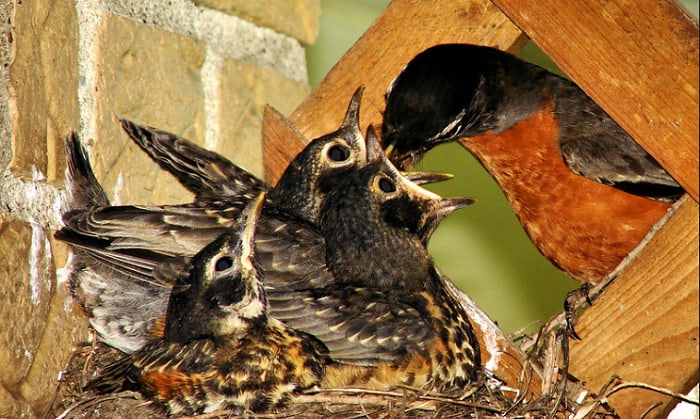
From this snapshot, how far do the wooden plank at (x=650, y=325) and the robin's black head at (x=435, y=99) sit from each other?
91cm

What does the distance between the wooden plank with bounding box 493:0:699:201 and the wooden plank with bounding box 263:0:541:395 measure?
2.58ft

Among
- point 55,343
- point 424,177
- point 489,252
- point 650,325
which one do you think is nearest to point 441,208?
point 424,177

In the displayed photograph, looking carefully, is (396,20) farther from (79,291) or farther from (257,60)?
(79,291)

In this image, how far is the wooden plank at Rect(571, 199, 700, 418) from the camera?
1.98 meters

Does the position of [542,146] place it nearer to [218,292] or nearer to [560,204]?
[560,204]

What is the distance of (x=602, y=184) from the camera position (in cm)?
286

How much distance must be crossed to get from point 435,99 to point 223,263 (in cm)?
96

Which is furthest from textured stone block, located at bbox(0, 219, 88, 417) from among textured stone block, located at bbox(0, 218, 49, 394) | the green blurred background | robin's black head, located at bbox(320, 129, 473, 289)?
the green blurred background

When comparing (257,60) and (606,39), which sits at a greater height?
(606,39)

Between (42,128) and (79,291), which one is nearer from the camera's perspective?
(42,128)

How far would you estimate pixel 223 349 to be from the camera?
7.80ft

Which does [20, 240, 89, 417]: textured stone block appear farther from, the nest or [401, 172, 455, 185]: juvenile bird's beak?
[401, 172, 455, 185]: juvenile bird's beak

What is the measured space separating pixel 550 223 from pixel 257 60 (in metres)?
1.20


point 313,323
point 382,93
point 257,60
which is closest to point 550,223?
point 382,93
